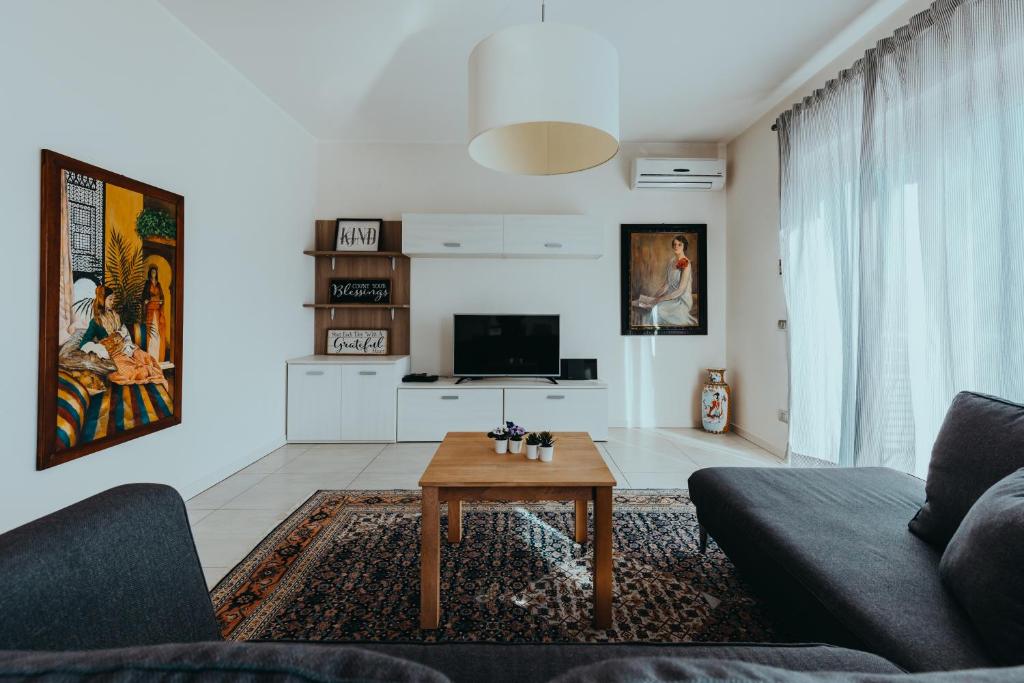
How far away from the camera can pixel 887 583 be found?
3.87 ft

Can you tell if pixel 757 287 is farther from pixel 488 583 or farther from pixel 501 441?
pixel 488 583

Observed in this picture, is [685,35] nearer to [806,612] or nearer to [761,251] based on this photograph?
[761,251]

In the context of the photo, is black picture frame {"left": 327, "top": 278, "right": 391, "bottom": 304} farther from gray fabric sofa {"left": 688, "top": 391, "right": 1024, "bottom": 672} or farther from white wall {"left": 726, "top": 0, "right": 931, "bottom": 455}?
gray fabric sofa {"left": 688, "top": 391, "right": 1024, "bottom": 672}

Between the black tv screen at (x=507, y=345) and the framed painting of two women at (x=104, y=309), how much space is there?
2.28 meters

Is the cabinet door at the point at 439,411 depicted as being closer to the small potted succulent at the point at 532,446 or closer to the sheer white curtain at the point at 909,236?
the small potted succulent at the point at 532,446

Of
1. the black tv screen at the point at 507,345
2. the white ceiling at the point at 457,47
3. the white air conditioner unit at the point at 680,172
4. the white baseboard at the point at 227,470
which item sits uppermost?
the white ceiling at the point at 457,47

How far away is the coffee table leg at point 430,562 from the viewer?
158cm

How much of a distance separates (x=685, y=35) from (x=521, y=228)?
1.92 metres

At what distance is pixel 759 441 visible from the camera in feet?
13.0

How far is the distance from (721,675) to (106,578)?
1017mm

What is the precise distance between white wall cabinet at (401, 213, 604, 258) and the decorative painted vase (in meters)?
1.66

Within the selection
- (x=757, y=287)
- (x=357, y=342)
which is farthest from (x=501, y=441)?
(x=757, y=287)

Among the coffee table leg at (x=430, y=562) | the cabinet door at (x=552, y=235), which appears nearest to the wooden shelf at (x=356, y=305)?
the cabinet door at (x=552, y=235)

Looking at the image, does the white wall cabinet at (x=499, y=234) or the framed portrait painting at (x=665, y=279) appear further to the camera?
the framed portrait painting at (x=665, y=279)
